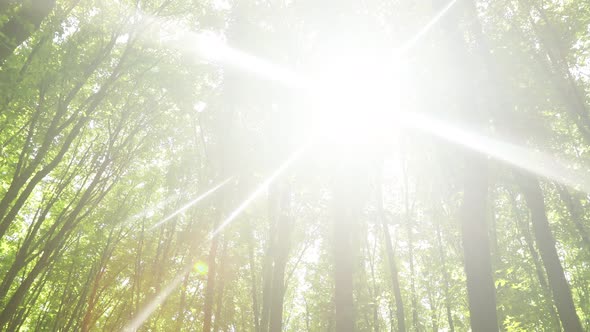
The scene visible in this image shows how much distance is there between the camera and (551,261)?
34.0 ft

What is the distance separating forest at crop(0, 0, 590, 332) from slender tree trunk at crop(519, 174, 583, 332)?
0.18 ft

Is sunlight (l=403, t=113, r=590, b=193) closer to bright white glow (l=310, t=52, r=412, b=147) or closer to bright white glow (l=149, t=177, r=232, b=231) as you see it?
bright white glow (l=310, t=52, r=412, b=147)

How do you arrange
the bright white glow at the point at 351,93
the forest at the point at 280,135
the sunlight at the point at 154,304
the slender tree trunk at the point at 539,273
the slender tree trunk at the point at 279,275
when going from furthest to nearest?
the sunlight at the point at 154,304 → the slender tree trunk at the point at 539,273 → the bright white glow at the point at 351,93 → the slender tree trunk at the point at 279,275 → the forest at the point at 280,135

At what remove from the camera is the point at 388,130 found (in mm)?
15648

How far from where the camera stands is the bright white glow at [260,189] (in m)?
12.8

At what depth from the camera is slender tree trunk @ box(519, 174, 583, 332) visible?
9.75 meters

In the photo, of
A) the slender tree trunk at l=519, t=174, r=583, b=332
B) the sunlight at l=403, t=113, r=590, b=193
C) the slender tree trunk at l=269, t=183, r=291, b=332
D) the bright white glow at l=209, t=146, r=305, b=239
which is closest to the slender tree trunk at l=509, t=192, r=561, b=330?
the sunlight at l=403, t=113, r=590, b=193

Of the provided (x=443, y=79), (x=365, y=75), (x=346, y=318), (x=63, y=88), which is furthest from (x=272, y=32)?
(x=346, y=318)

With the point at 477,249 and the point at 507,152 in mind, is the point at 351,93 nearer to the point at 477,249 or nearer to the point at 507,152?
the point at 507,152

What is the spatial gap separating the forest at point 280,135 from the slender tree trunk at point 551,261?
6 centimetres

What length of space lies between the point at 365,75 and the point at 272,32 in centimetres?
394

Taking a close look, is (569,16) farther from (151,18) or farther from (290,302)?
(290,302)

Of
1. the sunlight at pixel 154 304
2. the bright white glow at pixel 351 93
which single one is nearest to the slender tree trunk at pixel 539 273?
the bright white glow at pixel 351 93

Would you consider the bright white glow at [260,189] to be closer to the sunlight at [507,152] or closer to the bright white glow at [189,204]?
the bright white glow at [189,204]
